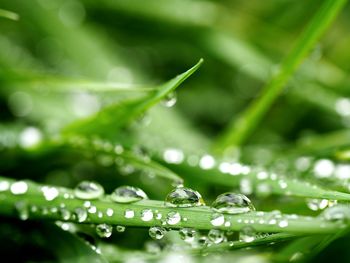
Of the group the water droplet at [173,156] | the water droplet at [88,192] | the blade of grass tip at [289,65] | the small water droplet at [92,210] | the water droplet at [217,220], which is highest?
the blade of grass tip at [289,65]

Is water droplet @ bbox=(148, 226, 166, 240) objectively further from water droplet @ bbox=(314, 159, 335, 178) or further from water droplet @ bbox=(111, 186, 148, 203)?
water droplet @ bbox=(314, 159, 335, 178)

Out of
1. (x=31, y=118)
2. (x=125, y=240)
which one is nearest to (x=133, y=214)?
(x=125, y=240)

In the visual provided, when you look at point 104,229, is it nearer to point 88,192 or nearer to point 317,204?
point 88,192

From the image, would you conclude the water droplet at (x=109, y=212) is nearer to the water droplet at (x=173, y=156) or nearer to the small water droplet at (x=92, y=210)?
the small water droplet at (x=92, y=210)

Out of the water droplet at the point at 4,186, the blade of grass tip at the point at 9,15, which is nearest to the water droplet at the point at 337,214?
the water droplet at the point at 4,186

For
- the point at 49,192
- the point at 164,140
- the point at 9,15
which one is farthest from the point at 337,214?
the point at 9,15
